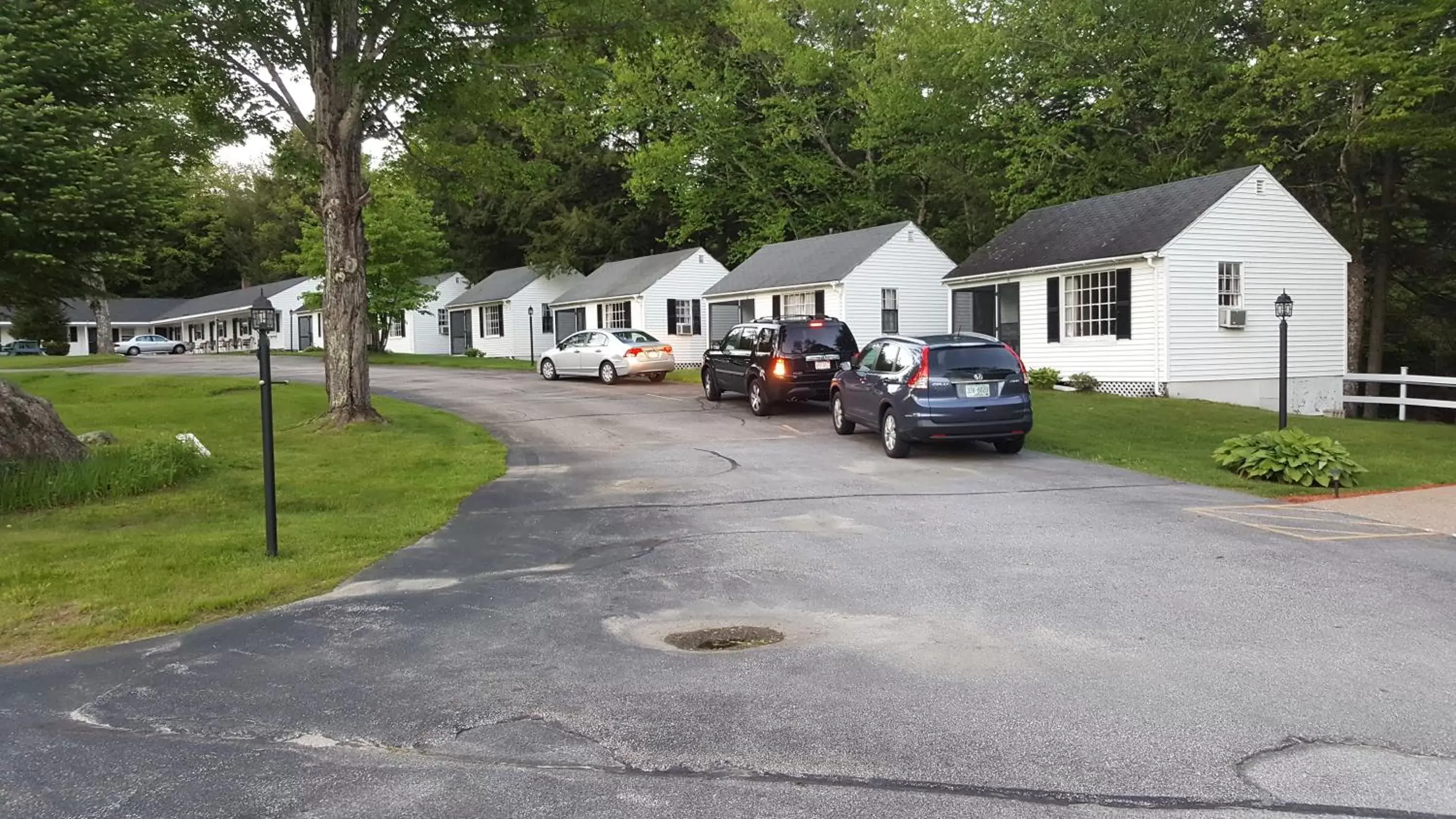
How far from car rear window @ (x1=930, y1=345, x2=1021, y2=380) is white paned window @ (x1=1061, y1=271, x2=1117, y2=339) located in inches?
434

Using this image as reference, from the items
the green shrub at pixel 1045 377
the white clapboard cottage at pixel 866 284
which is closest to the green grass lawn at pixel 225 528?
the green shrub at pixel 1045 377

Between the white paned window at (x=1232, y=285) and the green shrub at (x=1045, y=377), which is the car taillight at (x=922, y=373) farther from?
the white paned window at (x=1232, y=285)

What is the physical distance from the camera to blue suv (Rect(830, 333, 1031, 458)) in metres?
13.3

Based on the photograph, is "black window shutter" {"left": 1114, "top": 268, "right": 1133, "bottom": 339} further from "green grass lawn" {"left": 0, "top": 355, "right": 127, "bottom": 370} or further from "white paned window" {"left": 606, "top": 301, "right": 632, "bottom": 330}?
"green grass lawn" {"left": 0, "top": 355, "right": 127, "bottom": 370}

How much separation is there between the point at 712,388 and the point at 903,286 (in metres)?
11.1

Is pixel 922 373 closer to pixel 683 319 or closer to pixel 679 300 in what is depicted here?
pixel 679 300

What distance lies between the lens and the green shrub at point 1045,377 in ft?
80.3

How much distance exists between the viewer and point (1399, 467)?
1348 centimetres

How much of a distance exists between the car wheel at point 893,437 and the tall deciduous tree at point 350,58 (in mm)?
8320

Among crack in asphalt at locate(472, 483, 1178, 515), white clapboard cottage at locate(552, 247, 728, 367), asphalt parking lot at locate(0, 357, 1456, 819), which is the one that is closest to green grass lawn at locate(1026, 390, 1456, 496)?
crack in asphalt at locate(472, 483, 1178, 515)

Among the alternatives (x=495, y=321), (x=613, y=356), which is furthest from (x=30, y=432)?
(x=495, y=321)

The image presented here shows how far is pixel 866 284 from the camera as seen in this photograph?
3006cm

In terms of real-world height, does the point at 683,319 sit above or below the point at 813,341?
above

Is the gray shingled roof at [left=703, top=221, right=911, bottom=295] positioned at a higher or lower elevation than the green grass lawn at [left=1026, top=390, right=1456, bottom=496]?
higher
